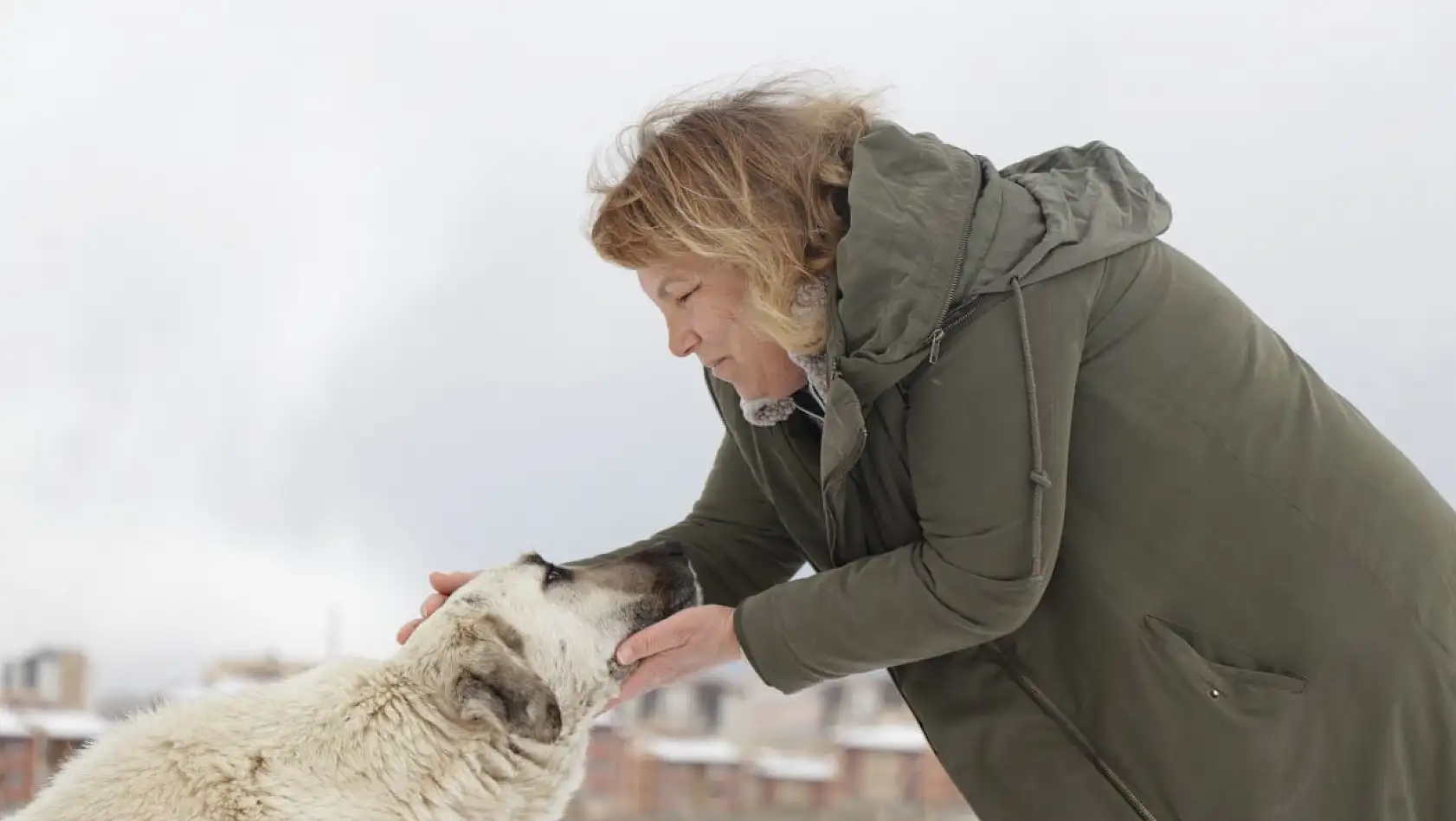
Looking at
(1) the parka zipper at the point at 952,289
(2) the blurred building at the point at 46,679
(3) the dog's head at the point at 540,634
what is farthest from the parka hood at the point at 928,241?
(2) the blurred building at the point at 46,679

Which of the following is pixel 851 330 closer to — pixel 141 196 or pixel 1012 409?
pixel 1012 409

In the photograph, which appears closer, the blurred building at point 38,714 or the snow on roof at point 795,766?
the blurred building at point 38,714

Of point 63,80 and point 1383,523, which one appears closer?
point 1383,523

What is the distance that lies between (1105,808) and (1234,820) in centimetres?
15

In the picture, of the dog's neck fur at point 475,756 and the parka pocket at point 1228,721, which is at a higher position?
the parka pocket at point 1228,721

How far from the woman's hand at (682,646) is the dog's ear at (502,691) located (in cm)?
13

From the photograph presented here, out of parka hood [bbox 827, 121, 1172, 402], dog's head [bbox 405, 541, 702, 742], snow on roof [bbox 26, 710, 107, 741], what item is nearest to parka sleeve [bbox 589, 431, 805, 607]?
dog's head [bbox 405, 541, 702, 742]

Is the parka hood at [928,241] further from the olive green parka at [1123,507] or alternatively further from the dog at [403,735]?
the dog at [403,735]

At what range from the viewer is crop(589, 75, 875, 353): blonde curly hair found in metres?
1.37

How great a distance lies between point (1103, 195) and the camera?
1.38 m

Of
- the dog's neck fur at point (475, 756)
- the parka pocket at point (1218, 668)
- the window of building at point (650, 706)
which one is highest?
the parka pocket at point (1218, 668)

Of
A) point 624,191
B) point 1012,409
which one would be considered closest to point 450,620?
point 624,191

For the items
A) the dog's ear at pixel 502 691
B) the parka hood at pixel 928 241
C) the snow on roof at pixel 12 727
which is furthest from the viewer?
the snow on roof at pixel 12 727

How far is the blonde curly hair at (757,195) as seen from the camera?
53.9 inches
